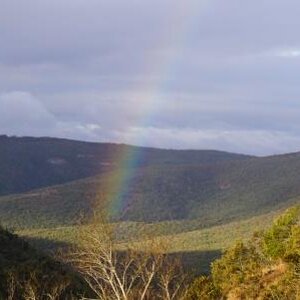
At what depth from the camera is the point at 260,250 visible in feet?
120

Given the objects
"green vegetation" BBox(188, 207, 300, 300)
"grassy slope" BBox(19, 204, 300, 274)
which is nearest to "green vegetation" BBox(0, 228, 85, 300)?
"grassy slope" BBox(19, 204, 300, 274)

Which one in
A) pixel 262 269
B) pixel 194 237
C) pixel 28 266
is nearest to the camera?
pixel 262 269

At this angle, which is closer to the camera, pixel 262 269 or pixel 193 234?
pixel 262 269

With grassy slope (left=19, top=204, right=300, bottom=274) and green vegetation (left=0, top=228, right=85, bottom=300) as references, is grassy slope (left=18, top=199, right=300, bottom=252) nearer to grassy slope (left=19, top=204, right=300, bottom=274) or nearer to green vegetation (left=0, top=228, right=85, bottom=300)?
grassy slope (left=19, top=204, right=300, bottom=274)

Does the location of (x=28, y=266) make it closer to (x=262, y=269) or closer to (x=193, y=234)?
(x=262, y=269)

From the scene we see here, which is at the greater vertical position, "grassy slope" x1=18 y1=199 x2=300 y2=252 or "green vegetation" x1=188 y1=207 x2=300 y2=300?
"green vegetation" x1=188 y1=207 x2=300 y2=300

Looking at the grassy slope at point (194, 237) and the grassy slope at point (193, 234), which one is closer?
the grassy slope at point (194, 237)

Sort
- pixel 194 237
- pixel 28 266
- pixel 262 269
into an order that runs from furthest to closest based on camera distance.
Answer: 1. pixel 194 237
2. pixel 28 266
3. pixel 262 269

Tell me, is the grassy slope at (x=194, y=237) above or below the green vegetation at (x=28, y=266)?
below

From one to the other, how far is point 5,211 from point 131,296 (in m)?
175

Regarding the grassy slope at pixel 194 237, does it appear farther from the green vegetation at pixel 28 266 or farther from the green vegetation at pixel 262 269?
the green vegetation at pixel 262 269

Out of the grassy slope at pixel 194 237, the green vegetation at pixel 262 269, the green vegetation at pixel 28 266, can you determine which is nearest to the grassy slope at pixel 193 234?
the grassy slope at pixel 194 237

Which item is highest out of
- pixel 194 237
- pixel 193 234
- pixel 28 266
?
pixel 28 266

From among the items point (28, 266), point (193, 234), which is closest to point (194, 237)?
point (193, 234)
